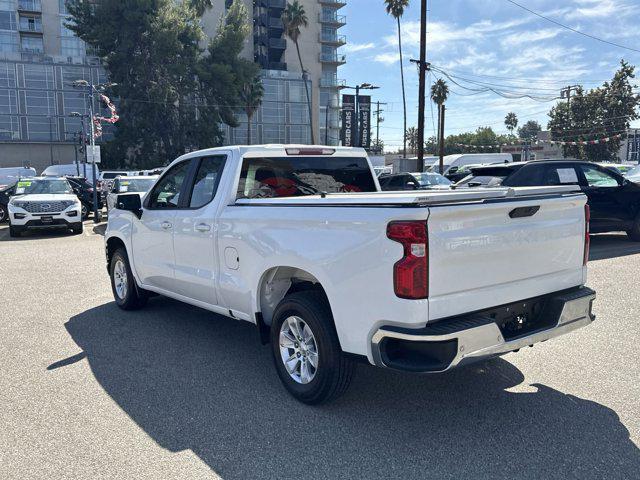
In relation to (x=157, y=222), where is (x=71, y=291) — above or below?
below

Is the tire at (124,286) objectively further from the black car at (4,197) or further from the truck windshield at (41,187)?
the black car at (4,197)

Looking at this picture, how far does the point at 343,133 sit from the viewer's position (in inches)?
2411

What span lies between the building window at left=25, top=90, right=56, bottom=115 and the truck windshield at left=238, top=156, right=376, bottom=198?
Result: 2423 inches

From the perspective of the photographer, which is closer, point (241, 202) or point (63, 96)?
point (241, 202)

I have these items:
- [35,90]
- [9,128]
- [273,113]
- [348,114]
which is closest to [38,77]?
[35,90]

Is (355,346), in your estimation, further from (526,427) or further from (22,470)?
(22,470)

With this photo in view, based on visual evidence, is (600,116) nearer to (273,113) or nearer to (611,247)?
(273,113)

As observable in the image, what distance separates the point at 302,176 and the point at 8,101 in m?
62.1

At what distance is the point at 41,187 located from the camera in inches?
683

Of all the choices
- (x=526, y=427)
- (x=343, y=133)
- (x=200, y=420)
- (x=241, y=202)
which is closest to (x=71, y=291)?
(x=241, y=202)

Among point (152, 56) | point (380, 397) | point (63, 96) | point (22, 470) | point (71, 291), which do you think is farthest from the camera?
point (63, 96)

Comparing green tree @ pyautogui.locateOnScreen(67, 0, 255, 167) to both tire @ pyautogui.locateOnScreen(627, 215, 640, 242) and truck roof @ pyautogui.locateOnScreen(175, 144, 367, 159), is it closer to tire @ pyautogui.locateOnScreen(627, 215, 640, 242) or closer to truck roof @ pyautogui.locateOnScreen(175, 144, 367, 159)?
tire @ pyautogui.locateOnScreen(627, 215, 640, 242)

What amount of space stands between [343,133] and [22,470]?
59.6 meters

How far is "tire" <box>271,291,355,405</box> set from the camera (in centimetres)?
383
